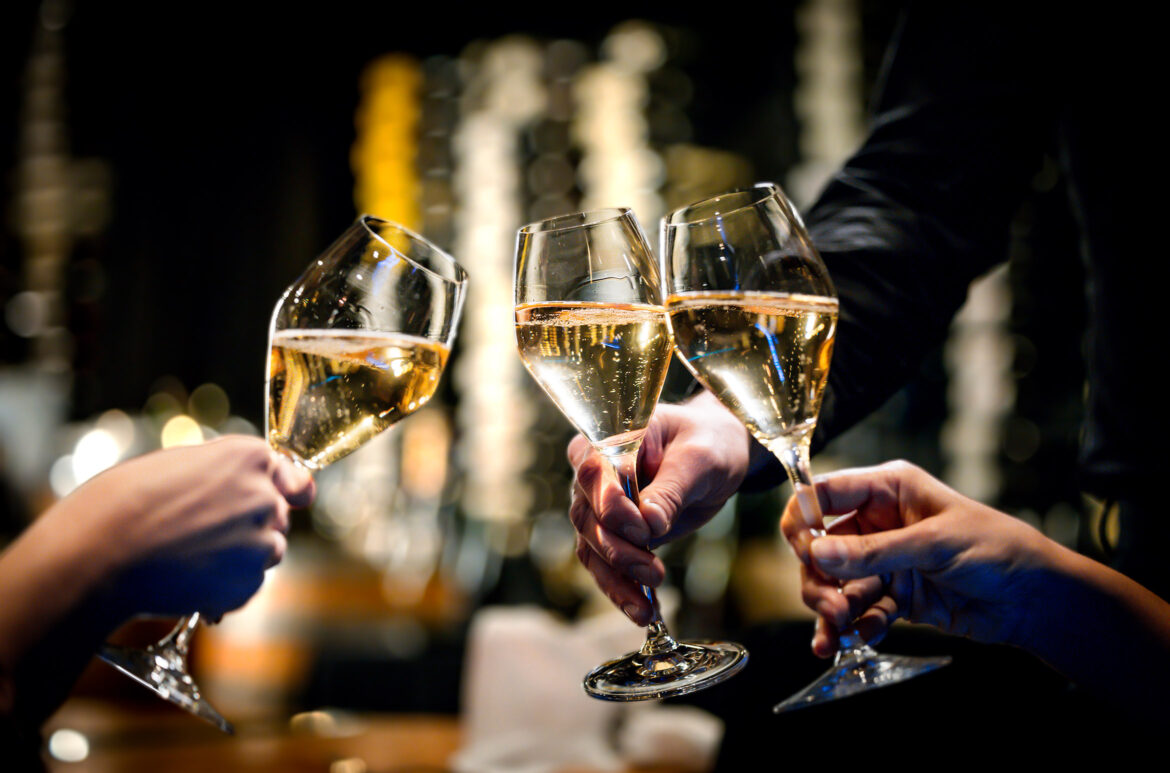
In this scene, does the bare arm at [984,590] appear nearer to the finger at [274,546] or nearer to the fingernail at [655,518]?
the fingernail at [655,518]

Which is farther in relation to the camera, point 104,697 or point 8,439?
point 8,439

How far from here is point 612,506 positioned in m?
0.61

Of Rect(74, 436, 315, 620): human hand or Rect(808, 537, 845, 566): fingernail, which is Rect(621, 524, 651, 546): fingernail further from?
Rect(74, 436, 315, 620): human hand

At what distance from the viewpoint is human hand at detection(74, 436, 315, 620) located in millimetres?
534

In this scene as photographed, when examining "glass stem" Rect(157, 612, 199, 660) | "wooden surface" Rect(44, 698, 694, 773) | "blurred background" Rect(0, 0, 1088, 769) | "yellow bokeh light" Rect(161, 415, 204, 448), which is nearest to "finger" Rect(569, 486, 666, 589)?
"glass stem" Rect(157, 612, 199, 660)

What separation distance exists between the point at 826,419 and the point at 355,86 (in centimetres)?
558

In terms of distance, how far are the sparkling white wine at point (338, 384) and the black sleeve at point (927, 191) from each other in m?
0.35

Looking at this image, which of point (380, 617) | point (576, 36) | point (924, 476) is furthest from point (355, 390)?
point (576, 36)

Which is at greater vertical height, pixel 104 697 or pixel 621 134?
pixel 621 134

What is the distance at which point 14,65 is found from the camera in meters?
5.81

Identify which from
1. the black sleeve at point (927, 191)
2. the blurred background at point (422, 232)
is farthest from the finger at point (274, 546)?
→ the blurred background at point (422, 232)

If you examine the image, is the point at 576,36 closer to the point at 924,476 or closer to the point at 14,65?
the point at 14,65

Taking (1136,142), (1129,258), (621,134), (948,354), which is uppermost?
(621,134)

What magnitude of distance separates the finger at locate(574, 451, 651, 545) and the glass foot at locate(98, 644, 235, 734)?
29 centimetres
